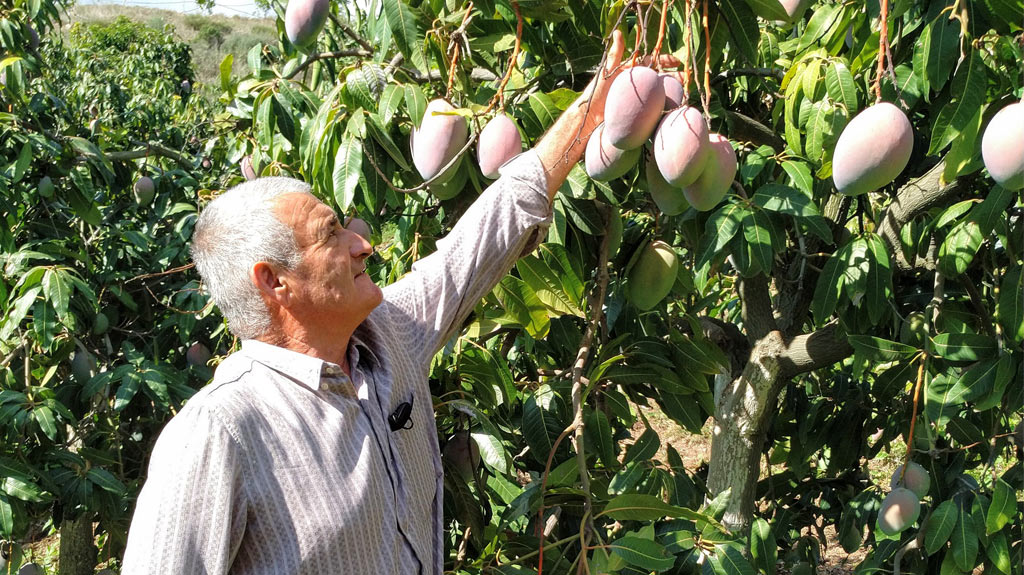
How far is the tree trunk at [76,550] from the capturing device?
3.32m

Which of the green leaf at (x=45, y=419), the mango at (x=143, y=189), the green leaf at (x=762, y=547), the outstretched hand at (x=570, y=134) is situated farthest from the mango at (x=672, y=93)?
the mango at (x=143, y=189)

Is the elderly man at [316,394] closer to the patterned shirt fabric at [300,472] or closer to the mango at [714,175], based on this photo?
the patterned shirt fabric at [300,472]

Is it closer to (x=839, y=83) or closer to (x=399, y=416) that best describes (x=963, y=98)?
(x=839, y=83)

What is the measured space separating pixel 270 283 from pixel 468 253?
34 centimetres

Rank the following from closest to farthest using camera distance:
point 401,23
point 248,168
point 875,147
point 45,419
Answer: point 875,147, point 401,23, point 45,419, point 248,168

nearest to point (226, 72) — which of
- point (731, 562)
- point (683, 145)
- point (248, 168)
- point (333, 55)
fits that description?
point (248, 168)

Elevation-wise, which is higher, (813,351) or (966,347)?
(966,347)

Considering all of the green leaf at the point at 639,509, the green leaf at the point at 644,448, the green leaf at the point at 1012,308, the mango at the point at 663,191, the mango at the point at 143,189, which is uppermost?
the mango at the point at 663,191

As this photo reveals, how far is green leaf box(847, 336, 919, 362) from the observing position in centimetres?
174

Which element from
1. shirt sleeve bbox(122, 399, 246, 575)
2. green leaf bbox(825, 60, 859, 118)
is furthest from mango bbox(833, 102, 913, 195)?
shirt sleeve bbox(122, 399, 246, 575)

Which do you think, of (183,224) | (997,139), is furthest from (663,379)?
(183,224)

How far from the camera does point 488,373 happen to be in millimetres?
1793

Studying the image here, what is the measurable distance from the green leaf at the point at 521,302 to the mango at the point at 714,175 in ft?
1.50

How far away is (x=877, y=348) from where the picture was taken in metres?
1.75
